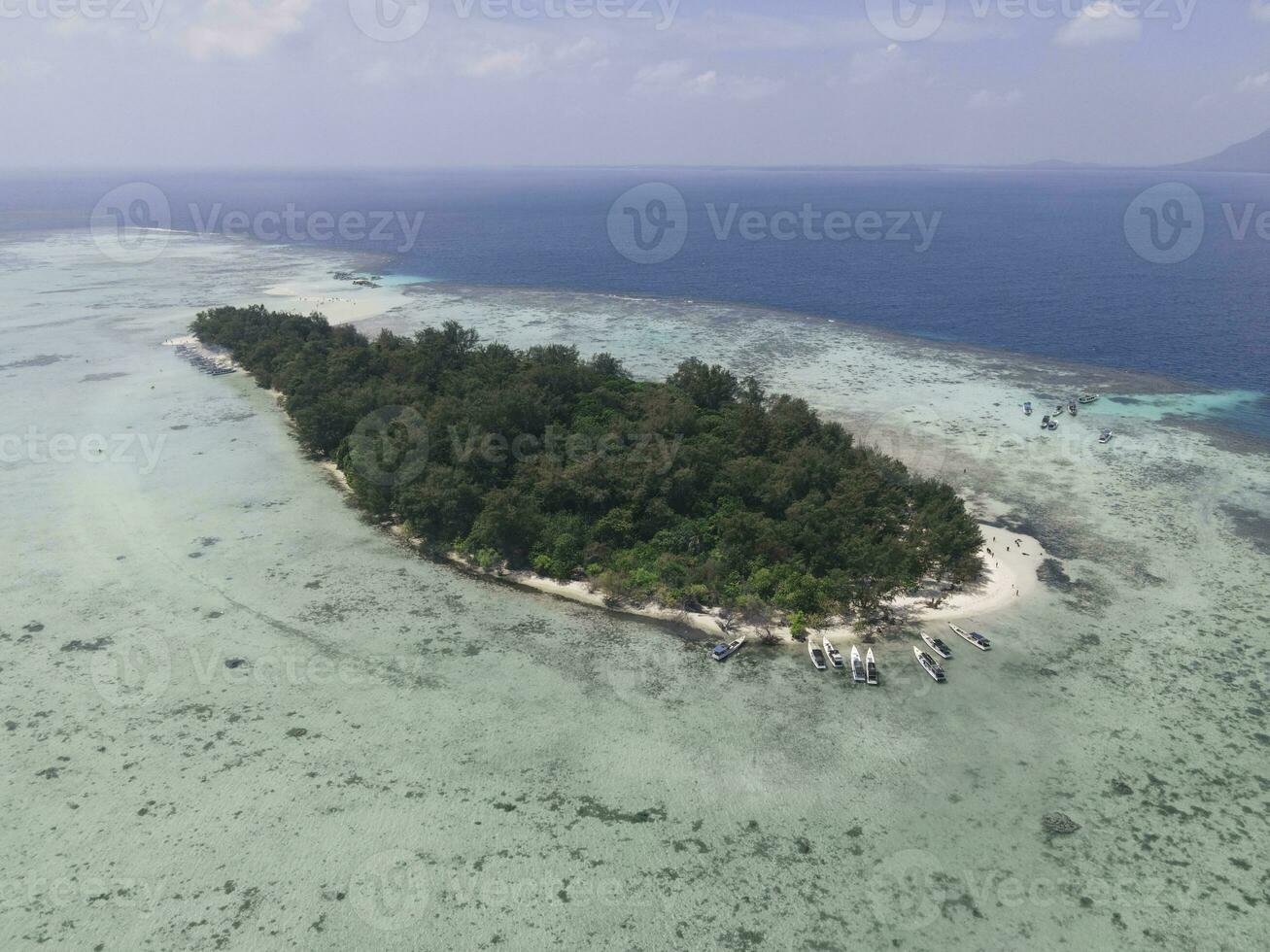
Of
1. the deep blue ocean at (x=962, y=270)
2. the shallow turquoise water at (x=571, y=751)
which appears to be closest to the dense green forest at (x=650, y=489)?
the shallow turquoise water at (x=571, y=751)

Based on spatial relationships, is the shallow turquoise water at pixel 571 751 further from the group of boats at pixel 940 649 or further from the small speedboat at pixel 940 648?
the small speedboat at pixel 940 648

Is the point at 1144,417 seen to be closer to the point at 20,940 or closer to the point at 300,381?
the point at 300,381

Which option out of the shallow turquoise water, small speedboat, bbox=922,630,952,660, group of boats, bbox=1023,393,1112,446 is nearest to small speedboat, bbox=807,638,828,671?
the shallow turquoise water

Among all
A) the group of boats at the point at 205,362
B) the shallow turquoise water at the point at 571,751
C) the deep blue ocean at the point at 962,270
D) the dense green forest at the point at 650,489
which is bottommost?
the shallow turquoise water at the point at 571,751

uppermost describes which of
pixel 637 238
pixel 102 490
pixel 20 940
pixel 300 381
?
pixel 637 238

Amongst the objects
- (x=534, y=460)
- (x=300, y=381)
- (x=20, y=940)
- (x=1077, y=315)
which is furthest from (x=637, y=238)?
(x=20, y=940)
